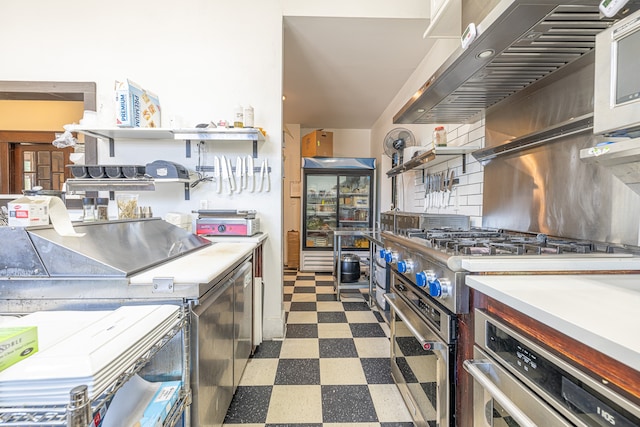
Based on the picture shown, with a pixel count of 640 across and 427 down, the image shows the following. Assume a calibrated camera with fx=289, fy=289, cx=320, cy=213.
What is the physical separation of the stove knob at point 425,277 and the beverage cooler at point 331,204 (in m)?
3.25

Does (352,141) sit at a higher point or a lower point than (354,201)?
higher

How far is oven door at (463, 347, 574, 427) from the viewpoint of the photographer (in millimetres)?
632

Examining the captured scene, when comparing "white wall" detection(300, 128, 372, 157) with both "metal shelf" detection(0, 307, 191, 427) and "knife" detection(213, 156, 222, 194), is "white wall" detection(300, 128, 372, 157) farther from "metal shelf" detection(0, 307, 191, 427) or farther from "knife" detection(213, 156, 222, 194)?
"metal shelf" detection(0, 307, 191, 427)

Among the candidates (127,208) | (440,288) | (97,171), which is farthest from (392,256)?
(97,171)

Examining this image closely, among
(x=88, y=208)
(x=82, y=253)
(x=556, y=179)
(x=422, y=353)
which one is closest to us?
(x=82, y=253)

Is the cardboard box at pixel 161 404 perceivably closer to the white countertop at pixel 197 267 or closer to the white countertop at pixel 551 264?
the white countertop at pixel 197 267

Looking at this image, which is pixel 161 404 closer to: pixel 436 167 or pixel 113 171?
pixel 113 171

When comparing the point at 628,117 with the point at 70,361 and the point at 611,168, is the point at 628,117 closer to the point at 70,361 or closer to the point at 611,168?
the point at 611,168

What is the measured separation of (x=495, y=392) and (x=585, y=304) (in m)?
0.31

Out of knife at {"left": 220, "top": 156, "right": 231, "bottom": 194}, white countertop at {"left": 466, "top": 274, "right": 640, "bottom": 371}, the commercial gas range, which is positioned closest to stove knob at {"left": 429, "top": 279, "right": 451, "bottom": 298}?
the commercial gas range

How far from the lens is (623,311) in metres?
0.60

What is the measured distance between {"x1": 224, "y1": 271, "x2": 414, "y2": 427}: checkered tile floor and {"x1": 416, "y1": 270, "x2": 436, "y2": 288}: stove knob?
82cm

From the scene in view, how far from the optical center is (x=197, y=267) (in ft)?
3.84

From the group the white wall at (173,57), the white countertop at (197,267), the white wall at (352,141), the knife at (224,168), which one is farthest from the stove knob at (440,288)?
the white wall at (352,141)
